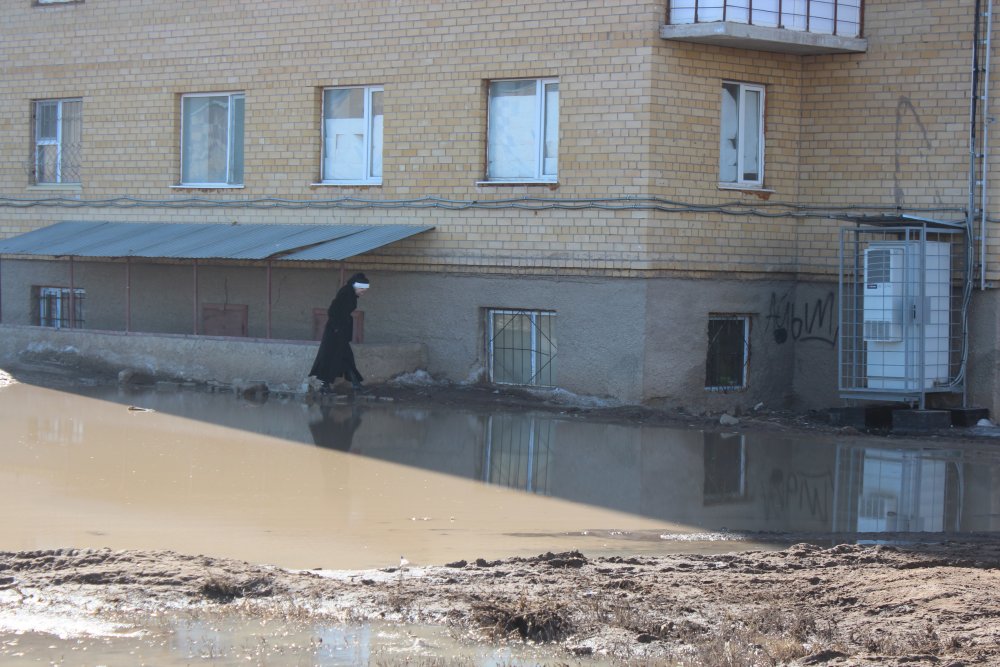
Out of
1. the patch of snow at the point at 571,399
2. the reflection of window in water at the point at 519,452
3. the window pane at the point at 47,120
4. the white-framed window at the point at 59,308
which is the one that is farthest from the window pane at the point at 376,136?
the window pane at the point at 47,120

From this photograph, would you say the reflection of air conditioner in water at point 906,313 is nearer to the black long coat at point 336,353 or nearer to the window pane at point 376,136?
the black long coat at point 336,353

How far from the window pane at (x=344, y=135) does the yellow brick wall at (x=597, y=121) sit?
20 centimetres

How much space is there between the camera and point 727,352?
1594 cm

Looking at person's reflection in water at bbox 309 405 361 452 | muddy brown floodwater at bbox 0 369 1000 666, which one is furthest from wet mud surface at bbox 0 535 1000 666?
person's reflection in water at bbox 309 405 361 452

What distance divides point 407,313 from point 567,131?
3238 mm

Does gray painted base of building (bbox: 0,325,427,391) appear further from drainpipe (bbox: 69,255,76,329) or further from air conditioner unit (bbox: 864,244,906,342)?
air conditioner unit (bbox: 864,244,906,342)

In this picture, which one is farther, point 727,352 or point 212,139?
point 212,139

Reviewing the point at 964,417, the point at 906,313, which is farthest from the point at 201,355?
the point at 964,417

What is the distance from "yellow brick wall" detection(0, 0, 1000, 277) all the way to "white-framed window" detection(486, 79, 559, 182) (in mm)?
197

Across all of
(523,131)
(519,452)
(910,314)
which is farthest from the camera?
(523,131)

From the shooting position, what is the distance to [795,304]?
16.3 metres

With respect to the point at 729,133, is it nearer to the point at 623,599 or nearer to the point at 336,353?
the point at 336,353

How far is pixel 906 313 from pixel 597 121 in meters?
4.09

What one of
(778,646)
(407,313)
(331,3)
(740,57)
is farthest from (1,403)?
(778,646)
